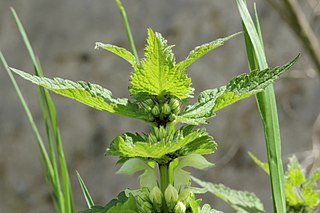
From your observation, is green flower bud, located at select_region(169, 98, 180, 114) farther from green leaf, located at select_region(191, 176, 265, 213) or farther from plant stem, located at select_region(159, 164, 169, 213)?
green leaf, located at select_region(191, 176, 265, 213)

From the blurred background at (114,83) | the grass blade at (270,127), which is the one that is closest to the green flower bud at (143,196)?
the grass blade at (270,127)

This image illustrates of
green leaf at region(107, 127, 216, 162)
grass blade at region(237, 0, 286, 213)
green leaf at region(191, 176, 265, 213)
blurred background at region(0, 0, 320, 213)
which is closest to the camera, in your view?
green leaf at region(107, 127, 216, 162)

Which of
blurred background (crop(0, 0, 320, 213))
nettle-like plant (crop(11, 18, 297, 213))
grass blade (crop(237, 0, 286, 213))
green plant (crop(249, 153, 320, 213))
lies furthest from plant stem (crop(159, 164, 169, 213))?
blurred background (crop(0, 0, 320, 213))

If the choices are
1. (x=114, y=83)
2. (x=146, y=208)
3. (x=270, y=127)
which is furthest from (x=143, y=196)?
(x=114, y=83)

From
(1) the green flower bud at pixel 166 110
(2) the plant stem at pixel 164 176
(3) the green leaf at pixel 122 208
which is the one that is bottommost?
(3) the green leaf at pixel 122 208

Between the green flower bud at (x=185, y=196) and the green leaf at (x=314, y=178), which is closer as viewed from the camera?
the green flower bud at (x=185, y=196)

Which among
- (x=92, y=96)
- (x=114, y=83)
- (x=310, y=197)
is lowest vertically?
(x=310, y=197)

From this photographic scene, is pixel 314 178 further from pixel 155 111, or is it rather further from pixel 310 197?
pixel 155 111

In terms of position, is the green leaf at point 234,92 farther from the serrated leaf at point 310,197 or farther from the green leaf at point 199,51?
the serrated leaf at point 310,197
